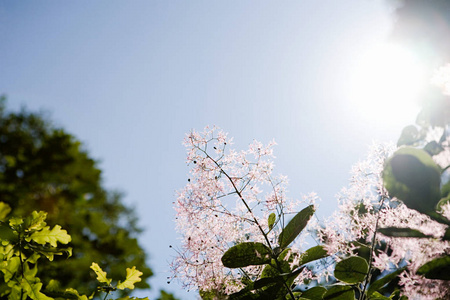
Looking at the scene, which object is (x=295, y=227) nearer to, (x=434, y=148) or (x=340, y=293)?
(x=340, y=293)

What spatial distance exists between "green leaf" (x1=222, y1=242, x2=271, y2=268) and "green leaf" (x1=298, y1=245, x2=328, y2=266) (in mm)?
180

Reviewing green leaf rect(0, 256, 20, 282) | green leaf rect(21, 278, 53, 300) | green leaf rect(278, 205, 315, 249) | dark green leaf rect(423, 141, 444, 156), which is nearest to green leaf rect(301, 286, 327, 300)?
green leaf rect(278, 205, 315, 249)

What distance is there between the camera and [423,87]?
154cm

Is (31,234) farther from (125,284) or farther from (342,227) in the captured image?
(342,227)

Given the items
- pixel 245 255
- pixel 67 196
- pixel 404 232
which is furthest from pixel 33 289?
pixel 67 196

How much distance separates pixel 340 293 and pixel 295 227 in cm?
26

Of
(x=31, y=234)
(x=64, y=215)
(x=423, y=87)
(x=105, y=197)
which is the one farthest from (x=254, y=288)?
(x=105, y=197)

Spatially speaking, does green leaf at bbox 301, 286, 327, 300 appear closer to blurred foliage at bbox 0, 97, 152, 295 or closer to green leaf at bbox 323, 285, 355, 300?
green leaf at bbox 323, 285, 355, 300

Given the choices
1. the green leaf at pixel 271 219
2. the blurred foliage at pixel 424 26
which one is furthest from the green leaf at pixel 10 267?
the blurred foliage at pixel 424 26

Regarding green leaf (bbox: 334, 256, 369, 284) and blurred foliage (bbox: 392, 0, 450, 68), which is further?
blurred foliage (bbox: 392, 0, 450, 68)

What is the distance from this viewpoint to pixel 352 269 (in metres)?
0.94

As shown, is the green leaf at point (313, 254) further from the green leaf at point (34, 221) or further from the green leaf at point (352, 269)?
the green leaf at point (34, 221)

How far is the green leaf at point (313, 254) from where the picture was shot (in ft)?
3.50

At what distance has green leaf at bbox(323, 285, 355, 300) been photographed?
3.21 feet
